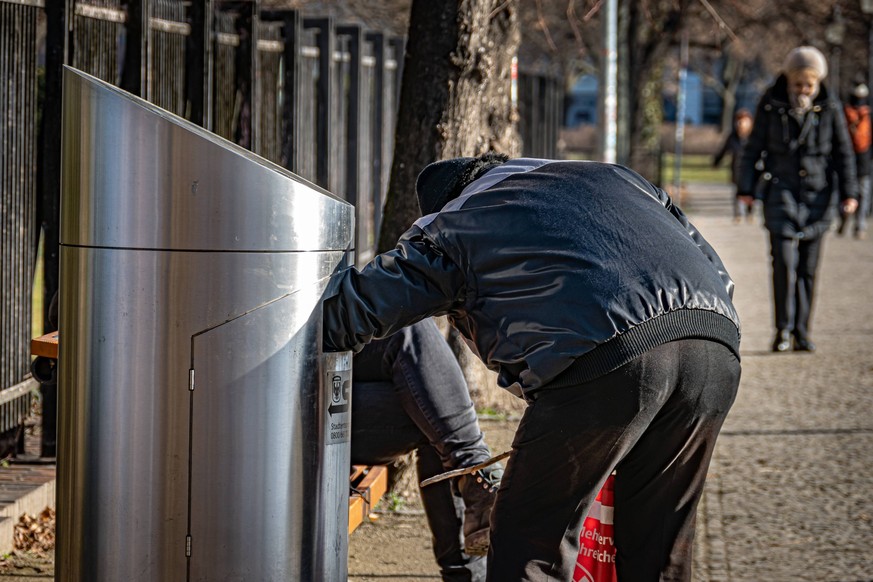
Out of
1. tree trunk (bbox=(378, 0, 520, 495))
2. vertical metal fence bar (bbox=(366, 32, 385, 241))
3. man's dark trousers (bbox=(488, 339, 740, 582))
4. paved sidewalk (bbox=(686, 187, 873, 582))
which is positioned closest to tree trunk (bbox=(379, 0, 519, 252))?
tree trunk (bbox=(378, 0, 520, 495))

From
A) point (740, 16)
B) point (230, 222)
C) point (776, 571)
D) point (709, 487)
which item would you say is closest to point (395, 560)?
point (776, 571)

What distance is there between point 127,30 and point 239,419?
306cm

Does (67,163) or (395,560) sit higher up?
(67,163)

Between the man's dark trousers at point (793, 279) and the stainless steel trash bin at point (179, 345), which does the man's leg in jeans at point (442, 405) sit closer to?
the stainless steel trash bin at point (179, 345)

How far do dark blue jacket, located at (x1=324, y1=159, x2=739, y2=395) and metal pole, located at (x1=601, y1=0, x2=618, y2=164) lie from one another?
6.58 metres

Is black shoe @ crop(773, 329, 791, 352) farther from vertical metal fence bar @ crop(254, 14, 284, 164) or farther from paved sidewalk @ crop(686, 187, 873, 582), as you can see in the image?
vertical metal fence bar @ crop(254, 14, 284, 164)

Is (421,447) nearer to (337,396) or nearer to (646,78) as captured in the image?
(337,396)

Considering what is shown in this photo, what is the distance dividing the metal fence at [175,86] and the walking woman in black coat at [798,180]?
3.02m

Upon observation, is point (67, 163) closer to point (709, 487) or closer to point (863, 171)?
point (709, 487)

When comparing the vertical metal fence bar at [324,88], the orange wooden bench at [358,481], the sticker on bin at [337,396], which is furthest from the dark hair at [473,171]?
the vertical metal fence bar at [324,88]

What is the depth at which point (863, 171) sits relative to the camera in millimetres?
12570

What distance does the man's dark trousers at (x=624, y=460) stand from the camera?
2.93m

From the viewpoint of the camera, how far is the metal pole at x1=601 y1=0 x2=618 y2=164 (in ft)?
31.3

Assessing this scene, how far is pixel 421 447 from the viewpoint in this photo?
402cm
